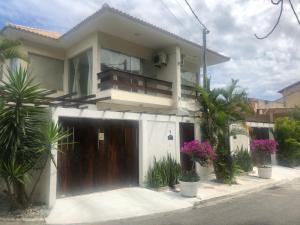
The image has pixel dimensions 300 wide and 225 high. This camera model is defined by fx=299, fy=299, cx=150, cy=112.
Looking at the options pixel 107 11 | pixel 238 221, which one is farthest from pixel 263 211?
pixel 107 11

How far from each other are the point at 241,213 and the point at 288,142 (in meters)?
12.3

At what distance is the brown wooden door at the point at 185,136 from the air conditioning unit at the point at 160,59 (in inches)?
178

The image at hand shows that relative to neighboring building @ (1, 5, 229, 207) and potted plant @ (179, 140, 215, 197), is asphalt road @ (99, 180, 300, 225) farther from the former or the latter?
neighboring building @ (1, 5, 229, 207)

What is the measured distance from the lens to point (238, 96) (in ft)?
42.8

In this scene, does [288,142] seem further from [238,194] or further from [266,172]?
[238,194]

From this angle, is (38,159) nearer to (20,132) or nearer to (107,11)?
(20,132)

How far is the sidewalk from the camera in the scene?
762 cm

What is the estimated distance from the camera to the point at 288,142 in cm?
1877

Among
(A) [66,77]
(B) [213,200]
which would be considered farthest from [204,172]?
(A) [66,77]

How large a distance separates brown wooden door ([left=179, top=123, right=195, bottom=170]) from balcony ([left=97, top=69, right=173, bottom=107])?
245cm

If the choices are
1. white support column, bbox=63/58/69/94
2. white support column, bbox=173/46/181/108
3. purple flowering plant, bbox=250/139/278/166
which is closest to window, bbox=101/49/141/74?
white support column, bbox=173/46/181/108

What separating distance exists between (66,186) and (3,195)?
1.77m

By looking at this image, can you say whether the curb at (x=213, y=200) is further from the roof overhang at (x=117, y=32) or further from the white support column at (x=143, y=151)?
the roof overhang at (x=117, y=32)

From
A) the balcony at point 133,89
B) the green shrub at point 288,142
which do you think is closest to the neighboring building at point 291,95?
the green shrub at point 288,142
